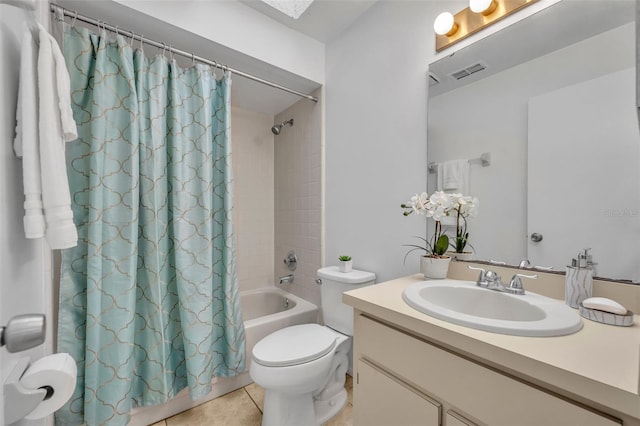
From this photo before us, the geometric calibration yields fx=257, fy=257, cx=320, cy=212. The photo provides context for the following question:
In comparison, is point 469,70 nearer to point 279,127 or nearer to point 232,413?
point 279,127

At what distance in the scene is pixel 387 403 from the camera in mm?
853

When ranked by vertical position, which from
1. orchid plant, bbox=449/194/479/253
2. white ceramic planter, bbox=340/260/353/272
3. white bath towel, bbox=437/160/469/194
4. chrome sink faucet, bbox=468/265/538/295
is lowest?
white ceramic planter, bbox=340/260/353/272

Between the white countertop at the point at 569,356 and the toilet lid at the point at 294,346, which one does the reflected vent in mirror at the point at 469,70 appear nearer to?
the white countertop at the point at 569,356

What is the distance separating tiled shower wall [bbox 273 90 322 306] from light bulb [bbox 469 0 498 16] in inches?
43.4

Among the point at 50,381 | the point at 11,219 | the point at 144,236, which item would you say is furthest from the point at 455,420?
the point at 144,236

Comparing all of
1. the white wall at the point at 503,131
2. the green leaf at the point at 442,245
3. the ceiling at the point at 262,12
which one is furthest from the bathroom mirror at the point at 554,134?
the ceiling at the point at 262,12

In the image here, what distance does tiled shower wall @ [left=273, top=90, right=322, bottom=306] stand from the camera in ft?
6.64

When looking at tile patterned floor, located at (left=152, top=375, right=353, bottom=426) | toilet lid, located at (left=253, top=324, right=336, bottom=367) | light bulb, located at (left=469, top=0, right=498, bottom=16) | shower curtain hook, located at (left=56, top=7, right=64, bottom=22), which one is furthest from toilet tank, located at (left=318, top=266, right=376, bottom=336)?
shower curtain hook, located at (left=56, top=7, right=64, bottom=22)

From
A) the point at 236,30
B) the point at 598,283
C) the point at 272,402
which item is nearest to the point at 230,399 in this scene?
the point at 272,402

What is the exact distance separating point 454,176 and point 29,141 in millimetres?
1393

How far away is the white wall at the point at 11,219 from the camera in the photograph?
433mm

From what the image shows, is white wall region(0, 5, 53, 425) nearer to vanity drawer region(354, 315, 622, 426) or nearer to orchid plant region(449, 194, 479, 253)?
vanity drawer region(354, 315, 622, 426)

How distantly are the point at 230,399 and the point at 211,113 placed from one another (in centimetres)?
173

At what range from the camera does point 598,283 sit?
85 cm
